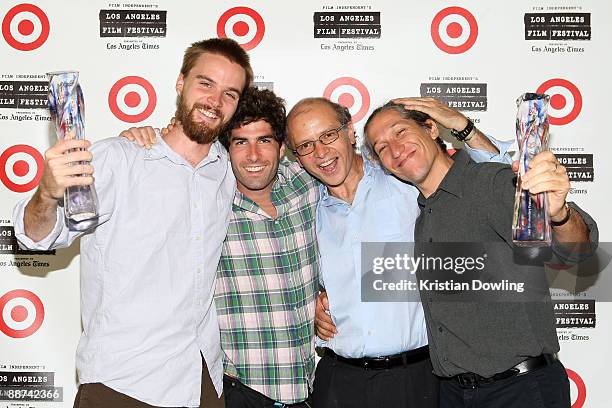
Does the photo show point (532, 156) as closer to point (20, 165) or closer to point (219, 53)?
point (219, 53)

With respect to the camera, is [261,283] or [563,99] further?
[563,99]

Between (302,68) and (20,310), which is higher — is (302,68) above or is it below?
above

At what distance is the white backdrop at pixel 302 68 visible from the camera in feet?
9.34

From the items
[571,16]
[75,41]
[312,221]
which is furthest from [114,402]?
[571,16]

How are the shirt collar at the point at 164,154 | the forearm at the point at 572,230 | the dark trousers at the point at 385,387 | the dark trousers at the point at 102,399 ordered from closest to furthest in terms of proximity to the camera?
the forearm at the point at 572,230, the dark trousers at the point at 102,399, the shirt collar at the point at 164,154, the dark trousers at the point at 385,387

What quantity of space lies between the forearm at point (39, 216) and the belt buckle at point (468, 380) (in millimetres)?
1334

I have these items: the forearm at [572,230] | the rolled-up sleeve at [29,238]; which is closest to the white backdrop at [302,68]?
the rolled-up sleeve at [29,238]

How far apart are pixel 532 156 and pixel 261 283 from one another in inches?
41.2

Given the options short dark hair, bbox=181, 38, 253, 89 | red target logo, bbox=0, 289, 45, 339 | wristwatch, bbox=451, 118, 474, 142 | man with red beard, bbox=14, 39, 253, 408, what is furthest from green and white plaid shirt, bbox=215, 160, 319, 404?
red target logo, bbox=0, 289, 45, 339

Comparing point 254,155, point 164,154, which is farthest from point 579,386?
point 164,154

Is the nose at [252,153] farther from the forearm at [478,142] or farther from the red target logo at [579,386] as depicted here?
the red target logo at [579,386]

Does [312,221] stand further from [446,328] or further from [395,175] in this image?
[446,328]

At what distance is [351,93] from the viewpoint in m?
2.88

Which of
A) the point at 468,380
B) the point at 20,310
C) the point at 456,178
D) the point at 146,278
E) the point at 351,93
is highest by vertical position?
the point at 351,93
